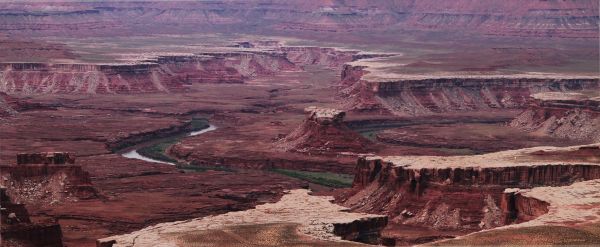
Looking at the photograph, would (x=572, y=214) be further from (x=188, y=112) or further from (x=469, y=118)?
(x=188, y=112)

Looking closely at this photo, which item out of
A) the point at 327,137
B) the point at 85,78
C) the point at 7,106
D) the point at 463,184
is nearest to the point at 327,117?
the point at 327,137

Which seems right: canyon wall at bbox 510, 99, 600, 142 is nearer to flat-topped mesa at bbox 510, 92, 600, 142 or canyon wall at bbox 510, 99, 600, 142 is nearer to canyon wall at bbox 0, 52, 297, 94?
flat-topped mesa at bbox 510, 92, 600, 142

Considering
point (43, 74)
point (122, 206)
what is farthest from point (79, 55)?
point (122, 206)

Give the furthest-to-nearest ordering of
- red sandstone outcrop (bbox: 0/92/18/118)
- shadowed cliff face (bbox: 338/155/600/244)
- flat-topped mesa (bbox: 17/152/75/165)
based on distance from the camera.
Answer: red sandstone outcrop (bbox: 0/92/18/118) → flat-topped mesa (bbox: 17/152/75/165) → shadowed cliff face (bbox: 338/155/600/244)

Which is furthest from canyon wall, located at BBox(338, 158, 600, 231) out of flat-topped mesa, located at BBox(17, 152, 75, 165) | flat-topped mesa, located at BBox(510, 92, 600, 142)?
flat-topped mesa, located at BBox(510, 92, 600, 142)

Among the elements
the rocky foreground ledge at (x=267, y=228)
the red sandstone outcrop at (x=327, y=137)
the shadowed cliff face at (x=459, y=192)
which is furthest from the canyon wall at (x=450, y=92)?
the rocky foreground ledge at (x=267, y=228)

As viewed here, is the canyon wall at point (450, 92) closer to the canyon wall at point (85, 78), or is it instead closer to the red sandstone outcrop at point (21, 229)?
the canyon wall at point (85, 78)
